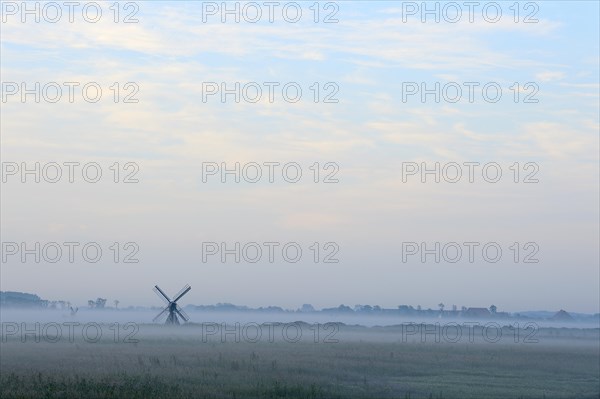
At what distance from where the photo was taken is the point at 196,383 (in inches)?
1325

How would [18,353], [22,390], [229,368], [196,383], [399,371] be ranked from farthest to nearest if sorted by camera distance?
[18,353]
[399,371]
[229,368]
[196,383]
[22,390]

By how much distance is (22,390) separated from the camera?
2820cm

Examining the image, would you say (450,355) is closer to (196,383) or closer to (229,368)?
(229,368)

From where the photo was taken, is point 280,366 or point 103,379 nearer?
point 103,379

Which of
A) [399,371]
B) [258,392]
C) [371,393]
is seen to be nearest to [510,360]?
[399,371]

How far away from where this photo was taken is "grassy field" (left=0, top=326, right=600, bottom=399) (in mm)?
30734

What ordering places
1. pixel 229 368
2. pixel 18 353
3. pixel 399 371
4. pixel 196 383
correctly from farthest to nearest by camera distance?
1. pixel 18 353
2. pixel 399 371
3. pixel 229 368
4. pixel 196 383

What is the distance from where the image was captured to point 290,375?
3859cm

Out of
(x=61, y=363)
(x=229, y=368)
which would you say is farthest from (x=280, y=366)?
(x=61, y=363)

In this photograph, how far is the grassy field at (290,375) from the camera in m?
30.7

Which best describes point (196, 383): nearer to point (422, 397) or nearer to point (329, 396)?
point (329, 396)

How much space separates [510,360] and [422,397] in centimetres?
2297

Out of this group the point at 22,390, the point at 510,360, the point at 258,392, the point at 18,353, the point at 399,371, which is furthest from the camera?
the point at 510,360

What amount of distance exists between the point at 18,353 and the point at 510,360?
82.5 ft
